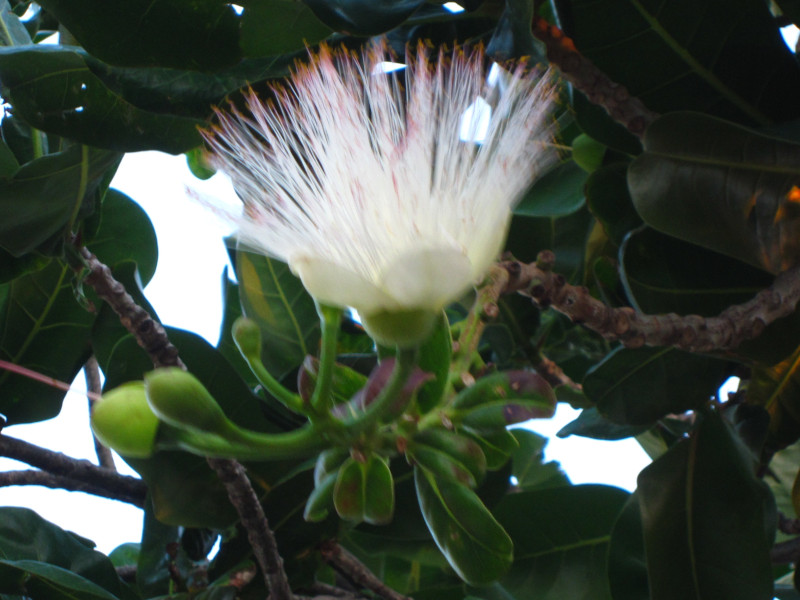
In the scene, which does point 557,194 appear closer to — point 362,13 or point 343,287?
point 362,13

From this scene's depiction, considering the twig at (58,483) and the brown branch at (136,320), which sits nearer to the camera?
the brown branch at (136,320)

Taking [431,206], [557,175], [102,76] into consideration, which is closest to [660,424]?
[557,175]

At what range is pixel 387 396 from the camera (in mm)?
624

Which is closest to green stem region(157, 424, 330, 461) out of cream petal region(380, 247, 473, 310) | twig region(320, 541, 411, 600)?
cream petal region(380, 247, 473, 310)

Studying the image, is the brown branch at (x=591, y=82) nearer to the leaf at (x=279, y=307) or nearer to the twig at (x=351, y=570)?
the leaf at (x=279, y=307)

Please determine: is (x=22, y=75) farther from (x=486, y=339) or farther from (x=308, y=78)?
(x=486, y=339)

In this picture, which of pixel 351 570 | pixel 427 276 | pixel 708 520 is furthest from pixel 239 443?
pixel 708 520

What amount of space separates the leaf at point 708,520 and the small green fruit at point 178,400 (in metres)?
0.67

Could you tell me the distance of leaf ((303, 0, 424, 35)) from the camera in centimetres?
82

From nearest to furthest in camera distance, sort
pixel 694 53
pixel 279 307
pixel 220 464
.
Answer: pixel 220 464, pixel 694 53, pixel 279 307

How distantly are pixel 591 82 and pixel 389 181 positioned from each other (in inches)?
15.6

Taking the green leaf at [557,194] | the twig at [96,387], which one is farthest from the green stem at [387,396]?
the twig at [96,387]

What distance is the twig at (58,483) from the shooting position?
3.62 ft

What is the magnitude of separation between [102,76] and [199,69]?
5.0 inches
